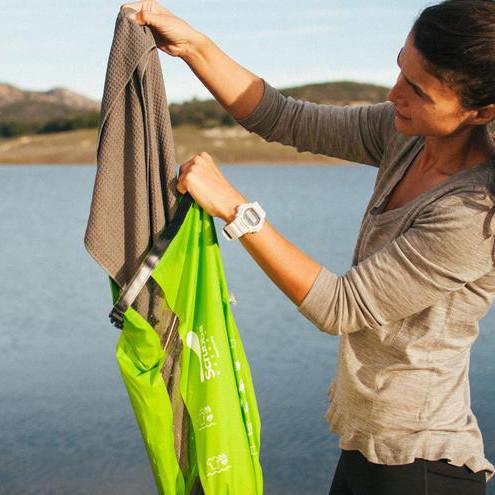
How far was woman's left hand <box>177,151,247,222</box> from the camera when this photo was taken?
149cm

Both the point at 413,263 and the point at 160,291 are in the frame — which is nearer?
the point at 413,263

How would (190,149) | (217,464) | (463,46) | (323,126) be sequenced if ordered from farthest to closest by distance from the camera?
1. (190,149)
2. (323,126)
3. (217,464)
4. (463,46)

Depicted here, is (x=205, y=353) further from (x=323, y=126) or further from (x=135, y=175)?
(x=323, y=126)

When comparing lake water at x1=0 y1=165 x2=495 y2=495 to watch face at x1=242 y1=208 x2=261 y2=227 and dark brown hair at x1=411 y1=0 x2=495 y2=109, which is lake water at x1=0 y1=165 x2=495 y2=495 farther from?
dark brown hair at x1=411 y1=0 x2=495 y2=109

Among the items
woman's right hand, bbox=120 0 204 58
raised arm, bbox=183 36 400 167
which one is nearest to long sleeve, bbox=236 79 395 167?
raised arm, bbox=183 36 400 167

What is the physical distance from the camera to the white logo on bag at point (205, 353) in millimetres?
1621

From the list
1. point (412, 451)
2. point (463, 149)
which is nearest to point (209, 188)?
point (463, 149)

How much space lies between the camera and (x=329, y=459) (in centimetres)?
317

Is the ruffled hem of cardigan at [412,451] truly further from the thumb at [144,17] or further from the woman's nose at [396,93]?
the thumb at [144,17]

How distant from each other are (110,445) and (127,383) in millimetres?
1739

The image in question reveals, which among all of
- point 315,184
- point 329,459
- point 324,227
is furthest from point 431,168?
point 315,184

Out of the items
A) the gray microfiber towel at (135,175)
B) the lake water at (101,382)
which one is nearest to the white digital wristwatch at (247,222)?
the gray microfiber towel at (135,175)

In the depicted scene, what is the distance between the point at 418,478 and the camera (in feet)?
5.19

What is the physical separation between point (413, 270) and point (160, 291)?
511 millimetres
